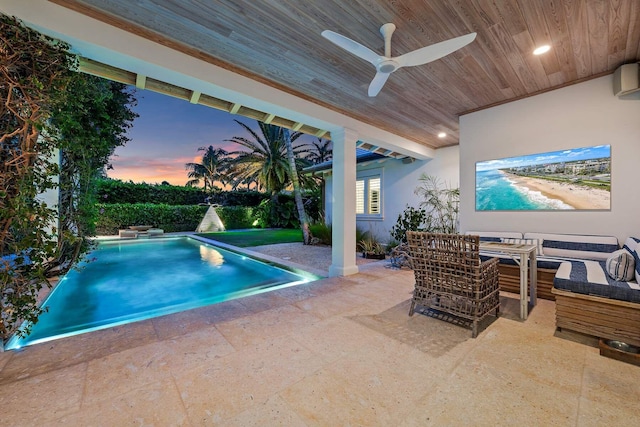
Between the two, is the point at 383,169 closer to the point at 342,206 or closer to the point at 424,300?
the point at 342,206

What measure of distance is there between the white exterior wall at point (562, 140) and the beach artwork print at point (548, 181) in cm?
9

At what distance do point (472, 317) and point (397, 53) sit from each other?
3176 mm

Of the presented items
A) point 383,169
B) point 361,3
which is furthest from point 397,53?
point 383,169

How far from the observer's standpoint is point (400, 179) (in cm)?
831

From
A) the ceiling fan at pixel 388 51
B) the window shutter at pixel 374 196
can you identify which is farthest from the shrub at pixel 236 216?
the ceiling fan at pixel 388 51

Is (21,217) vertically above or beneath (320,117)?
beneath

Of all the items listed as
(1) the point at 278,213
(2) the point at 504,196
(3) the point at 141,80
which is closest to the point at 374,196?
(2) the point at 504,196

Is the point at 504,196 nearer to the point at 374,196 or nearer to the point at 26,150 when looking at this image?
the point at 374,196

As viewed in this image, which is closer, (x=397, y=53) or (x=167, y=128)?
(x=397, y=53)

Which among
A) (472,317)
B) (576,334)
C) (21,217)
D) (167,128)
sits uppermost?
(167,128)

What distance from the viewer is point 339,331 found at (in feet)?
8.29

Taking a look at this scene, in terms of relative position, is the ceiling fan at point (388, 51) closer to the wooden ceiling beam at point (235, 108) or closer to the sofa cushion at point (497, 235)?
the wooden ceiling beam at point (235, 108)

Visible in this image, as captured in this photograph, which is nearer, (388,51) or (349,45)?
(349,45)

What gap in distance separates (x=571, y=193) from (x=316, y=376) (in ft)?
15.9
